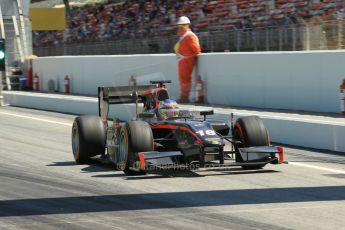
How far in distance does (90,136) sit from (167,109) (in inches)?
50.9

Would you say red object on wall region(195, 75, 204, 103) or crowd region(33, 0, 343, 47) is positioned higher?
crowd region(33, 0, 343, 47)

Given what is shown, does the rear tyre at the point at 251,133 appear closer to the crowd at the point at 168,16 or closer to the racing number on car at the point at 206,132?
the racing number on car at the point at 206,132

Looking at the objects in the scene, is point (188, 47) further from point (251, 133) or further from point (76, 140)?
point (251, 133)

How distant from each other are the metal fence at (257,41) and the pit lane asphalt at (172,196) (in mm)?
5878

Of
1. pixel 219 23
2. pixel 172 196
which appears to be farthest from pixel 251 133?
pixel 219 23

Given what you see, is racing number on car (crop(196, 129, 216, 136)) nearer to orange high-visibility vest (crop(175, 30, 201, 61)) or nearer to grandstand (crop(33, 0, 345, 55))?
grandstand (crop(33, 0, 345, 55))

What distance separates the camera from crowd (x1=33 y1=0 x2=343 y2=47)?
25119 mm

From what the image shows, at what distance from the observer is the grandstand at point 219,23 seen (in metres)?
20.3

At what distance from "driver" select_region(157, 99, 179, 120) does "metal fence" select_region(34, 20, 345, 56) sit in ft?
25.6

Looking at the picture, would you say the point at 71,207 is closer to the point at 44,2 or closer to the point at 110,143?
the point at 110,143

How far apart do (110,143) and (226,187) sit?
2.51 m

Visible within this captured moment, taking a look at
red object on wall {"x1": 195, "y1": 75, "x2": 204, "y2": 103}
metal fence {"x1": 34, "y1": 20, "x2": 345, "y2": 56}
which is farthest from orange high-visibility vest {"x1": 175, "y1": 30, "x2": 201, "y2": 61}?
metal fence {"x1": 34, "y1": 20, "x2": 345, "y2": 56}

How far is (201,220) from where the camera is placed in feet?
25.0

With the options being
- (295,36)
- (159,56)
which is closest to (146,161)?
(295,36)
